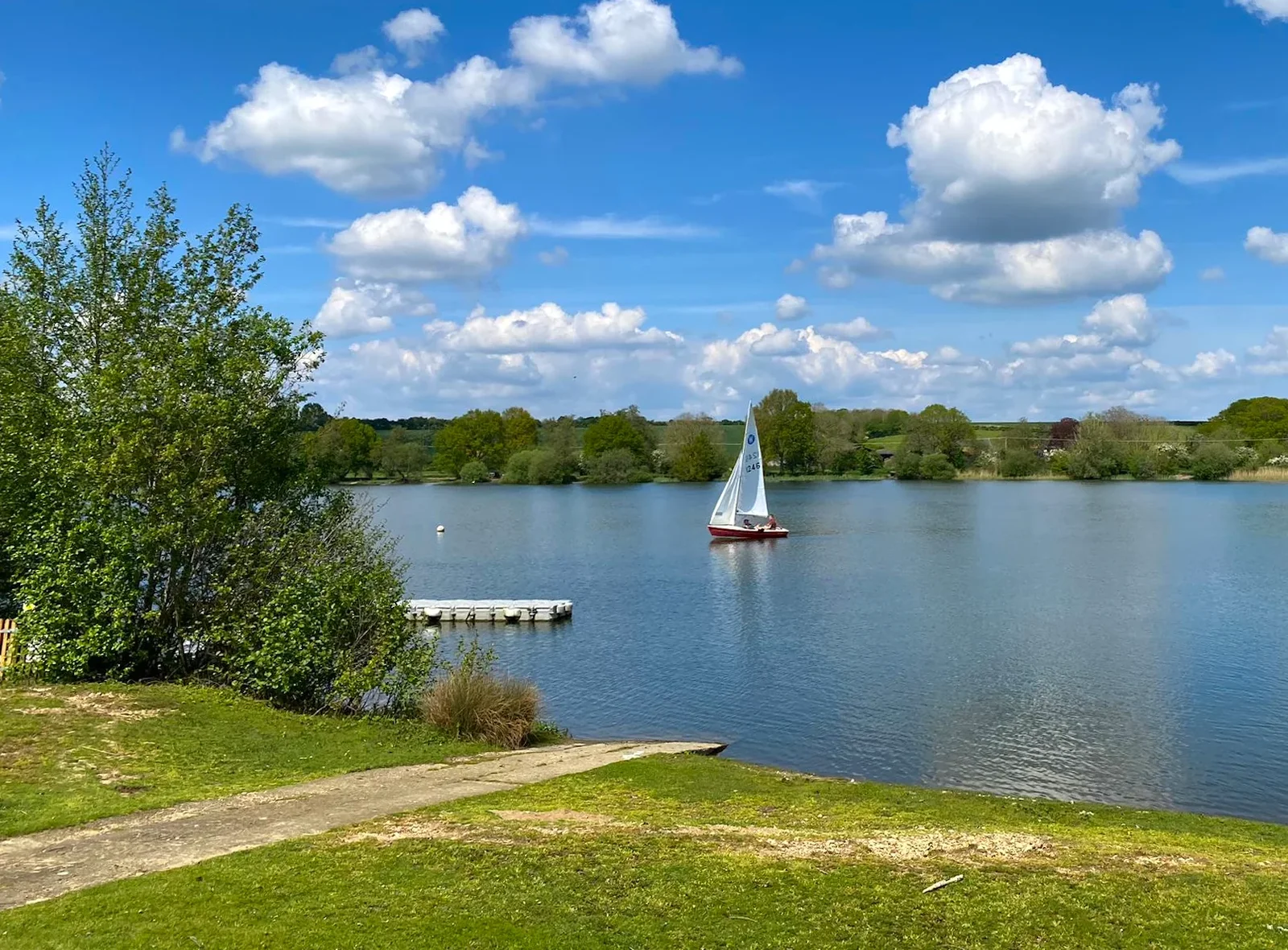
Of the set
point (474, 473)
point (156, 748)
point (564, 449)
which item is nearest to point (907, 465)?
point (564, 449)

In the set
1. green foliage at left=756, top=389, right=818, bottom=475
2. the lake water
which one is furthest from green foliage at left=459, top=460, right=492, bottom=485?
the lake water

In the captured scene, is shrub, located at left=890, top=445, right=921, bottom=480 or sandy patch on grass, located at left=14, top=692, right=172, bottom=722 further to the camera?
shrub, located at left=890, top=445, right=921, bottom=480

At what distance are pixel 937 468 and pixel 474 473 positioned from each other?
75433 millimetres

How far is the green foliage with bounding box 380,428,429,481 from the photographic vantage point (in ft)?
564

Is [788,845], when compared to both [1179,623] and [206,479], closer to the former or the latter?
[206,479]

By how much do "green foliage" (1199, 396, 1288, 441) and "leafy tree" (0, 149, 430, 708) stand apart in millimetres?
172357

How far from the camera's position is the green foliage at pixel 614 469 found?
15927 centimetres

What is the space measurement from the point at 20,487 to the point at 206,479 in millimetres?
3719

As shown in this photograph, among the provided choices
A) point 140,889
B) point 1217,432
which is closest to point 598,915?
point 140,889

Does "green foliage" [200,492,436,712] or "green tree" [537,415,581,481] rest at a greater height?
"green tree" [537,415,581,481]

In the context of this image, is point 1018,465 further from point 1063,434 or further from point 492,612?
point 492,612

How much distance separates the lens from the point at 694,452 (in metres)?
160

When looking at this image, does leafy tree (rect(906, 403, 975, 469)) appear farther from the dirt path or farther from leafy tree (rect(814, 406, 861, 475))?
the dirt path

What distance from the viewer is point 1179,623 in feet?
126
